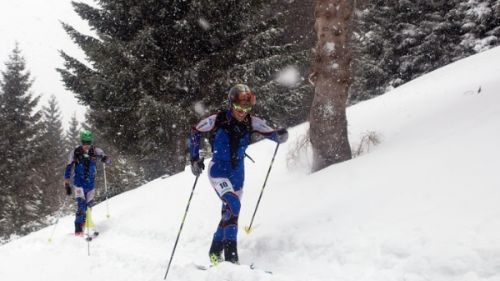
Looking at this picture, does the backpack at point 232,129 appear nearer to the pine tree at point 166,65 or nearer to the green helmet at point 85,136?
the green helmet at point 85,136

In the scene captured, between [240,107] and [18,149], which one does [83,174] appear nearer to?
[240,107]

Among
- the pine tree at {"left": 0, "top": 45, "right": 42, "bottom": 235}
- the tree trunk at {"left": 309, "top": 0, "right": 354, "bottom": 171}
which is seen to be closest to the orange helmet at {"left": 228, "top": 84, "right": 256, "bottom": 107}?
the tree trunk at {"left": 309, "top": 0, "right": 354, "bottom": 171}

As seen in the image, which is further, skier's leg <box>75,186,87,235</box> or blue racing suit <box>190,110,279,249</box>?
skier's leg <box>75,186,87,235</box>

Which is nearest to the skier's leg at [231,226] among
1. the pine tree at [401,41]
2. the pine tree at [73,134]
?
the pine tree at [401,41]

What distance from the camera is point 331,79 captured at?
26.8 feet

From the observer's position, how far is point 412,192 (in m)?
5.93

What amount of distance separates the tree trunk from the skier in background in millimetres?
5797

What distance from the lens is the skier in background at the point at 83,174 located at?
1107cm

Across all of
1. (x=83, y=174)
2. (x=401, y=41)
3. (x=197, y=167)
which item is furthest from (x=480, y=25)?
(x=197, y=167)

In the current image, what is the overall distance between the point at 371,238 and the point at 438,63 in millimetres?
19809

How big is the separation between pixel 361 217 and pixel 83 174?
26.1 feet

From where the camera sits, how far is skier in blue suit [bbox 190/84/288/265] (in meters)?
6.28

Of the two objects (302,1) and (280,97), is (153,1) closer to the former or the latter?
(280,97)

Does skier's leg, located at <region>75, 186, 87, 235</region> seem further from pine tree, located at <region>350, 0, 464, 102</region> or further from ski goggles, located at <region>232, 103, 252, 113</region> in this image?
pine tree, located at <region>350, 0, 464, 102</region>
